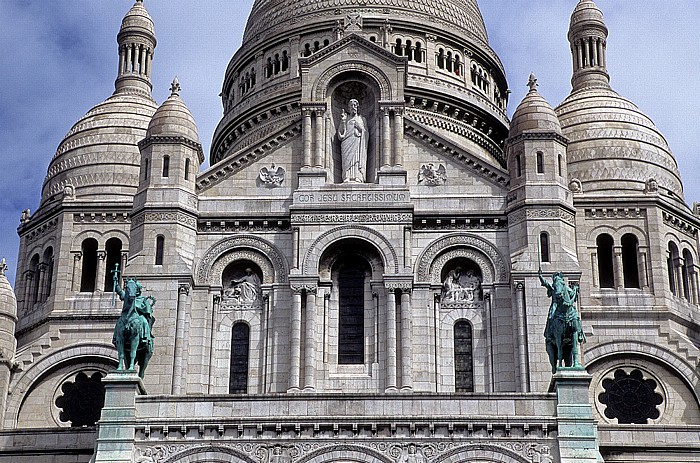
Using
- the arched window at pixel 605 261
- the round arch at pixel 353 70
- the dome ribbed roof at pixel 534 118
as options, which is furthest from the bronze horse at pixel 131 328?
the arched window at pixel 605 261

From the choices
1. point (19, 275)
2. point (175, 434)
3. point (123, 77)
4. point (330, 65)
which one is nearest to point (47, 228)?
point (19, 275)

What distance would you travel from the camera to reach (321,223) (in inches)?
1983

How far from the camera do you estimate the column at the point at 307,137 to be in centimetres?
5194

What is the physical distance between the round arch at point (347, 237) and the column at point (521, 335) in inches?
160

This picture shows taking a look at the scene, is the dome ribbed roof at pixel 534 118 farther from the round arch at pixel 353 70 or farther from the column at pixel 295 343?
the column at pixel 295 343

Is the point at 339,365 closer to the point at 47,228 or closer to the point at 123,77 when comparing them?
the point at 47,228

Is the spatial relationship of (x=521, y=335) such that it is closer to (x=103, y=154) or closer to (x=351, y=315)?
(x=351, y=315)

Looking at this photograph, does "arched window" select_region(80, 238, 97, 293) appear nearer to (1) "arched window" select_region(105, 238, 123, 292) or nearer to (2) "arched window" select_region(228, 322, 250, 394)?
(1) "arched window" select_region(105, 238, 123, 292)

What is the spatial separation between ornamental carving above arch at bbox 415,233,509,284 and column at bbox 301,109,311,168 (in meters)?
5.33

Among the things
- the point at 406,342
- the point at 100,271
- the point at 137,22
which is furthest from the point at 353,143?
the point at 137,22

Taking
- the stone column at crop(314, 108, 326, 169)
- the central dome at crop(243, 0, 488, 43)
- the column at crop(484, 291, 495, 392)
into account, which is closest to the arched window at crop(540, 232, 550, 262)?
the column at crop(484, 291, 495, 392)

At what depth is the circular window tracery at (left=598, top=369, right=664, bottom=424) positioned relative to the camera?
5485 centimetres

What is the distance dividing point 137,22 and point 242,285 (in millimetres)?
25169

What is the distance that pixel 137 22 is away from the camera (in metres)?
71.6
